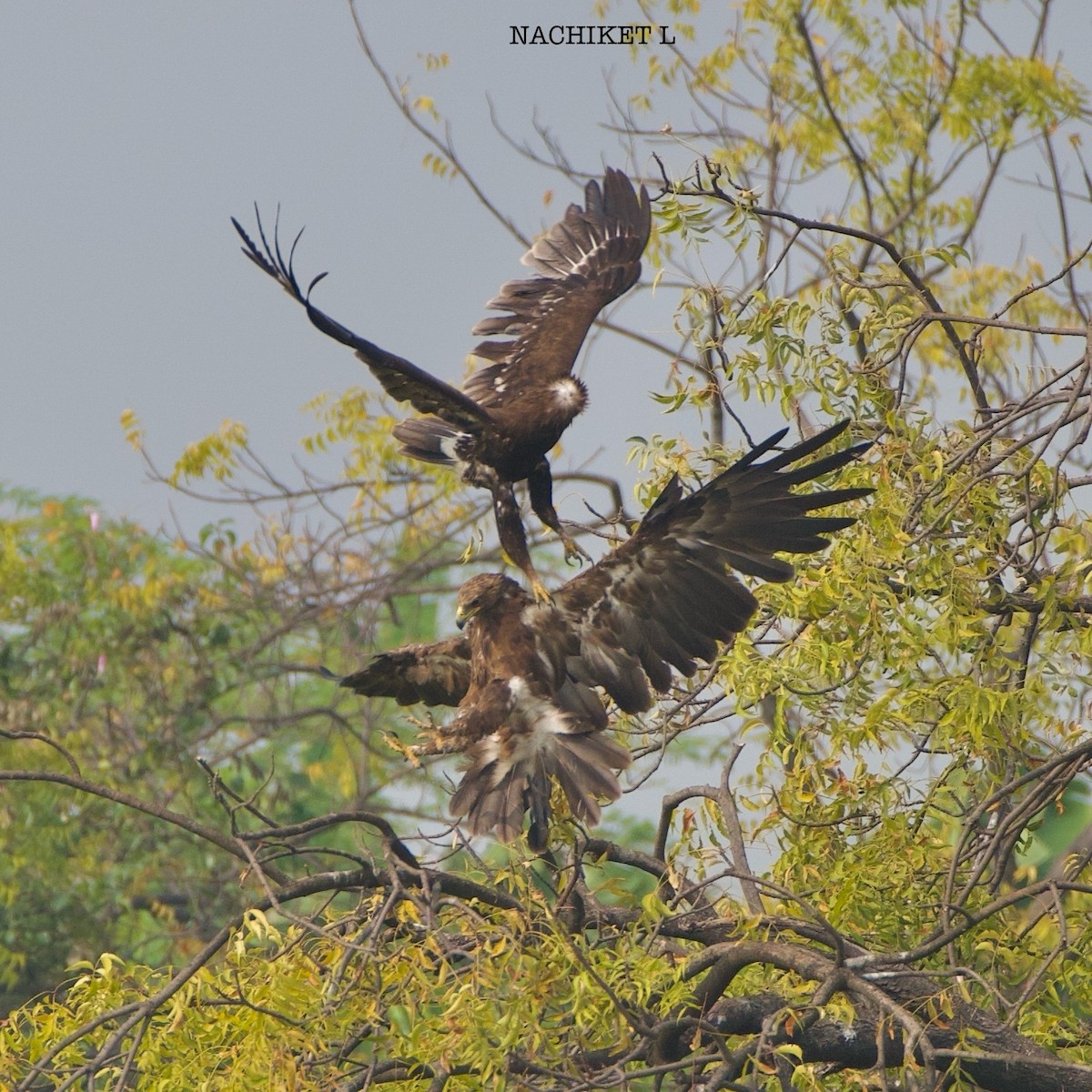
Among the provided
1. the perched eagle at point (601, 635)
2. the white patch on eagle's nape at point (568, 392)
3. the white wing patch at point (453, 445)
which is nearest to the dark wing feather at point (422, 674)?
the perched eagle at point (601, 635)

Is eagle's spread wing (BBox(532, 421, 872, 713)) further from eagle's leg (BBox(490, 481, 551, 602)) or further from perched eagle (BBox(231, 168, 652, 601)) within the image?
eagle's leg (BBox(490, 481, 551, 602))

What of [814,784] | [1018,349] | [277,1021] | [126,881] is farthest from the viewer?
[126,881]

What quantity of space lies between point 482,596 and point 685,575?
0.64 m

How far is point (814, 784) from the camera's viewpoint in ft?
14.5

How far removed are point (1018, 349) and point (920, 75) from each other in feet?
6.70

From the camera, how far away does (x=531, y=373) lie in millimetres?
5918

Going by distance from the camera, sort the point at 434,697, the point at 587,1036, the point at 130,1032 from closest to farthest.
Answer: the point at 130,1032
the point at 587,1036
the point at 434,697

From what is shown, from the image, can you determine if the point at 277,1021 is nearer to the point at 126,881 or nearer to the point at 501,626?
the point at 501,626

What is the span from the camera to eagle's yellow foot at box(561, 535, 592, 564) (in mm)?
5312

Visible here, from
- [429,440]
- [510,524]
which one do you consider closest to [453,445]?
[429,440]

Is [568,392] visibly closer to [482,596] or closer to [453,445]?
[453,445]

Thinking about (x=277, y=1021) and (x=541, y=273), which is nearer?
(x=277, y=1021)

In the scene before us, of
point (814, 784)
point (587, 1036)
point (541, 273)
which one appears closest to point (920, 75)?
point (541, 273)

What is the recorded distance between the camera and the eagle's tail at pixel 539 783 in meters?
4.17
